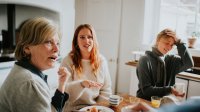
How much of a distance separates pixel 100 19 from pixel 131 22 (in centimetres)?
44

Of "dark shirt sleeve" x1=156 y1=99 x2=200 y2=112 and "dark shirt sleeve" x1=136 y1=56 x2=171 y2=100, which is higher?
"dark shirt sleeve" x1=156 y1=99 x2=200 y2=112

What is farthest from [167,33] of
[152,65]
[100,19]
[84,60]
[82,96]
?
[100,19]

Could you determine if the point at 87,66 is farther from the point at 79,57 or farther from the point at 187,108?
the point at 187,108

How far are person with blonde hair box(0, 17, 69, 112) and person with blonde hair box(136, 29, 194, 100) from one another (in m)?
1.06

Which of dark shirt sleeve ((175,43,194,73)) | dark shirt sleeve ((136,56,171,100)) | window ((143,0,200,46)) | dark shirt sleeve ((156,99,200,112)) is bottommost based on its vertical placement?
dark shirt sleeve ((136,56,171,100))

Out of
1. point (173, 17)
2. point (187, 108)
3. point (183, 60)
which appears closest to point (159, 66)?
point (183, 60)

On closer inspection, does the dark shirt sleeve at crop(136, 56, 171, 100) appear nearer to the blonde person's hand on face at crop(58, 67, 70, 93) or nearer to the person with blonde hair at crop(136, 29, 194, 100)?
the person with blonde hair at crop(136, 29, 194, 100)

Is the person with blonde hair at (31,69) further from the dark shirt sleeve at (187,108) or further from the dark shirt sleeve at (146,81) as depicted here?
the dark shirt sleeve at (146,81)

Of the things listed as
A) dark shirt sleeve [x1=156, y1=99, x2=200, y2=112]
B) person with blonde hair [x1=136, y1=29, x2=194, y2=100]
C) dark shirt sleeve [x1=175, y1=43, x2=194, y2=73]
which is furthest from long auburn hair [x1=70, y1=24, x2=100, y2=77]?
dark shirt sleeve [x1=156, y1=99, x2=200, y2=112]

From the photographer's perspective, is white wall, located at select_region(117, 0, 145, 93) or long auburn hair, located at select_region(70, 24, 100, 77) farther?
Result: white wall, located at select_region(117, 0, 145, 93)

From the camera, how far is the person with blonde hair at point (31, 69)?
104 centimetres

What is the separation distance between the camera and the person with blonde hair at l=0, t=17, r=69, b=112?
1036mm

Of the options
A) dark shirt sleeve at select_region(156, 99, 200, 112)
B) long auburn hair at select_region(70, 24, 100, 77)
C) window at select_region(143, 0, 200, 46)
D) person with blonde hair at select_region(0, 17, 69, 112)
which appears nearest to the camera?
dark shirt sleeve at select_region(156, 99, 200, 112)

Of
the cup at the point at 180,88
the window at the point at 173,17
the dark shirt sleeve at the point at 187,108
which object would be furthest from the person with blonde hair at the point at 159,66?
the dark shirt sleeve at the point at 187,108
